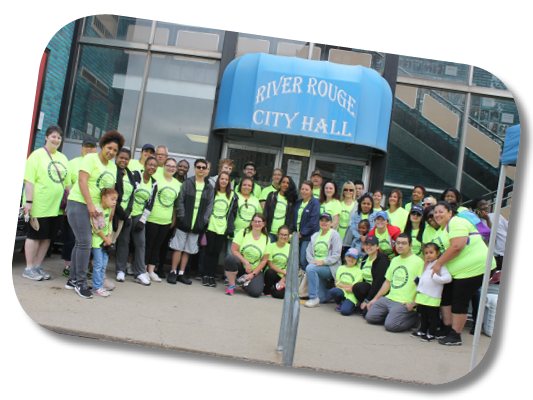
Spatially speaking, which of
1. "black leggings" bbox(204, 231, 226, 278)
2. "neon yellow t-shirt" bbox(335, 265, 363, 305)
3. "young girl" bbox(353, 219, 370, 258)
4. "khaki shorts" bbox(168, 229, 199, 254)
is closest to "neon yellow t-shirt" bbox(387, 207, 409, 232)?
"young girl" bbox(353, 219, 370, 258)

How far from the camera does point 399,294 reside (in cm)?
458

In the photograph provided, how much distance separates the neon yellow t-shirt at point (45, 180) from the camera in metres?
4.18

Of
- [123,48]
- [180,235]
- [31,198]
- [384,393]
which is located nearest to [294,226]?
[180,235]

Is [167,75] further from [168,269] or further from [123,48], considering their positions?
[168,269]

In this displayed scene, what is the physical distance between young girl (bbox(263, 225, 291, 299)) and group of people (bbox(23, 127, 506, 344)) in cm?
1

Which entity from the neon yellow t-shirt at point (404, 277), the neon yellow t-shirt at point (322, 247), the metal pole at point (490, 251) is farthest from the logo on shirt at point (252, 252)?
the metal pole at point (490, 251)

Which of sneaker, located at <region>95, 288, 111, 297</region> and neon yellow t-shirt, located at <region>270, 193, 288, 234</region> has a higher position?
neon yellow t-shirt, located at <region>270, 193, 288, 234</region>

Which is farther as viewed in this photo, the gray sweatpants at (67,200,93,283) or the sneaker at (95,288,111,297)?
the sneaker at (95,288,111,297)

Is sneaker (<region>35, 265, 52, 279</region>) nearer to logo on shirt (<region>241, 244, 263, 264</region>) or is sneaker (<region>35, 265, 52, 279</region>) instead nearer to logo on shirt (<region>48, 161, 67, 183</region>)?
logo on shirt (<region>48, 161, 67, 183</region>)

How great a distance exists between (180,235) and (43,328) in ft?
6.78

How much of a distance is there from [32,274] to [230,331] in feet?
7.19

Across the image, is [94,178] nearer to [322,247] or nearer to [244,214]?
[244,214]

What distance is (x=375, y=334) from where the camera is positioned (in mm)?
4277

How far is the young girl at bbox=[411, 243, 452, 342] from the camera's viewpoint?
14.0 feet
